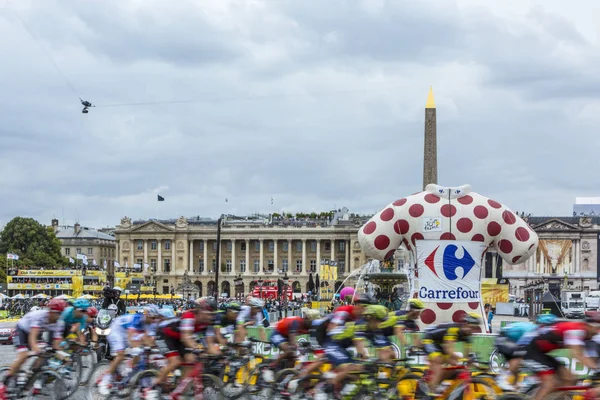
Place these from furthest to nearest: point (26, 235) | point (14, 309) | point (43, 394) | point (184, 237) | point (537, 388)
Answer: point (184, 237) → point (26, 235) → point (14, 309) → point (43, 394) → point (537, 388)

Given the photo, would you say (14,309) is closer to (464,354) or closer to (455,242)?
(455,242)

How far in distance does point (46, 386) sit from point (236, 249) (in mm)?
129282

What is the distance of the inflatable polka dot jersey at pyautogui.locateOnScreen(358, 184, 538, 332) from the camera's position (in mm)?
23591

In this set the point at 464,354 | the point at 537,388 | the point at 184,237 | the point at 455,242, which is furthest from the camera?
the point at 184,237

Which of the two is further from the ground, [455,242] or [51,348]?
[455,242]

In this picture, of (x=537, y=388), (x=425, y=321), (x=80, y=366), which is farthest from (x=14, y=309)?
(x=537, y=388)

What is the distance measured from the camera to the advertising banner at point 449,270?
2372 centimetres

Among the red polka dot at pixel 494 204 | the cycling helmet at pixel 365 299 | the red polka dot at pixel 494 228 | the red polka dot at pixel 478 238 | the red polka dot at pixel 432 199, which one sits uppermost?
the red polka dot at pixel 432 199

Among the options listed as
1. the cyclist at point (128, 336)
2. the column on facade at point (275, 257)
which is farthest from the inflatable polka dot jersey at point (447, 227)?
the column on facade at point (275, 257)

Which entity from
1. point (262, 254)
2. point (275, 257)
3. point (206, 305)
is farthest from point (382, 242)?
point (262, 254)

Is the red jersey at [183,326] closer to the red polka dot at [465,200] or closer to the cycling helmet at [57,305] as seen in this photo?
the cycling helmet at [57,305]

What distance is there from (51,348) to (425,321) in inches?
429

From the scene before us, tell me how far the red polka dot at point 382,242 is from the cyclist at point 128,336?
8287 millimetres

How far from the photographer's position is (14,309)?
2635 inches
